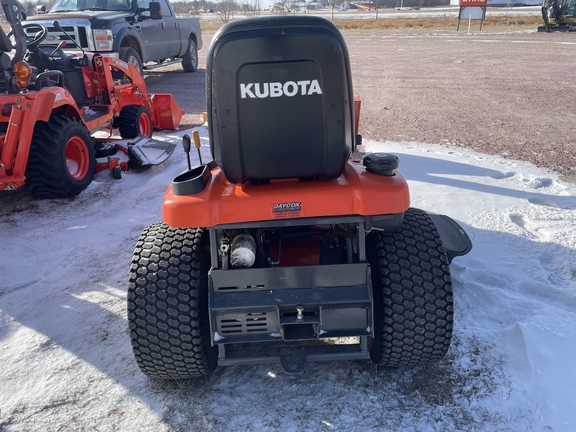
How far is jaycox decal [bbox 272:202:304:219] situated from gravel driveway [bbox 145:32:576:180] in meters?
4.37

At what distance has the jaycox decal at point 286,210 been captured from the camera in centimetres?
229

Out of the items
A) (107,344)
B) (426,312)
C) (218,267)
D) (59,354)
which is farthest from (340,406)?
(59,354)

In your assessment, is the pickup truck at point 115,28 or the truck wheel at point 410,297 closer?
the truck wheel at point 410,297

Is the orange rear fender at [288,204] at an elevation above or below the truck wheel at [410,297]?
above

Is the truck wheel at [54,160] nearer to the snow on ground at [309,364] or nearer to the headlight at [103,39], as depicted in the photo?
the snow on ground at [309,364]

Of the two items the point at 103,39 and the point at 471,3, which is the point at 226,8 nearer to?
the point at 103,39

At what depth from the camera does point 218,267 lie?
7.88ft

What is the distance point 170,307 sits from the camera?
2.39 m

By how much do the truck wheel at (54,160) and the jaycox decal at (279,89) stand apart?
347 centimetres

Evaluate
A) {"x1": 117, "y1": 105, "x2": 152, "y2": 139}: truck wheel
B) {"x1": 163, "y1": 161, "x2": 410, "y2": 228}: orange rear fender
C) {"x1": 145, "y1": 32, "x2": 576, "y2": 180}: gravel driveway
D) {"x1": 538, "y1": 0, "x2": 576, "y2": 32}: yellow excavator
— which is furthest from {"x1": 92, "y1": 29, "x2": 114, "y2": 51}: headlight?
{"x1": 538, "y1": 0, "x2": 576, "y2": 32}: yellow excavator

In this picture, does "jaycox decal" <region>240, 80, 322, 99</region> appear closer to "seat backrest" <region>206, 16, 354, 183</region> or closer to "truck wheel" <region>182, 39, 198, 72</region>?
"seat backrest" <region>206, 16, 354, 183</region>

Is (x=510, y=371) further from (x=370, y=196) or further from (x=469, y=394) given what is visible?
(x=370, y=196)

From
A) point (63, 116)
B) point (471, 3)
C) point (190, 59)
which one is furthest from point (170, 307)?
point (471, 3)

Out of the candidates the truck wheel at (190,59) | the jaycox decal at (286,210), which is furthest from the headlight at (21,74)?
the truck wheel at (190,59)
